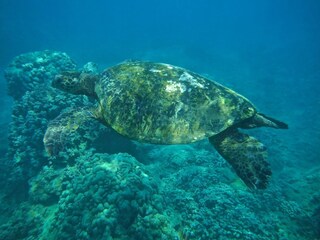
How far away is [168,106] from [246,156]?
5.95ft

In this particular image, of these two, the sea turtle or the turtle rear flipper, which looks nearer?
the sea turtle

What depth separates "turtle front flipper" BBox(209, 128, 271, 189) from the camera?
4035 mm

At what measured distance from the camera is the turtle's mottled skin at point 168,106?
466 cm

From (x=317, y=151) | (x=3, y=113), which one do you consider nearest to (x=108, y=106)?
(x=317, y=151)

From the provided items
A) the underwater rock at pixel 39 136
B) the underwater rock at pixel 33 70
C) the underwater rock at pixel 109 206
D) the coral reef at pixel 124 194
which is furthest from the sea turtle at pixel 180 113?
the underwater rock at pixel 33 70

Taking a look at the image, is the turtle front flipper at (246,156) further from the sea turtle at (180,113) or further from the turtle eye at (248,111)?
the turtle eye at (248,111)

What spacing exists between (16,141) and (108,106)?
22.0ft

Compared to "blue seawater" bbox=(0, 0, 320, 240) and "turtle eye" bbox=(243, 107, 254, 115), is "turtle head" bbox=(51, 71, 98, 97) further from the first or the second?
"turtle eye" bbox=(243, 107, 254, 115)

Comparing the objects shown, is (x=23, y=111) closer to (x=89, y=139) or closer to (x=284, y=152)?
(x=89, y=139)

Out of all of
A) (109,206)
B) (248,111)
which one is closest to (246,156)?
(248,111)

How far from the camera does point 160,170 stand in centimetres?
948

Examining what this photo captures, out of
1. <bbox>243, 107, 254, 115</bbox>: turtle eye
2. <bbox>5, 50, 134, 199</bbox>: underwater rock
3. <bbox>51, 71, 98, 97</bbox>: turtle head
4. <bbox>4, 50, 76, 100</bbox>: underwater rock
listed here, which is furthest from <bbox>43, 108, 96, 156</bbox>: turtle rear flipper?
<bbox>4, 50, 76, 100</bbox>: underwater rock

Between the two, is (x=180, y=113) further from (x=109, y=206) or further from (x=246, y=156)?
(x=109, y=206)

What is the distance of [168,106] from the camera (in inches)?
189
